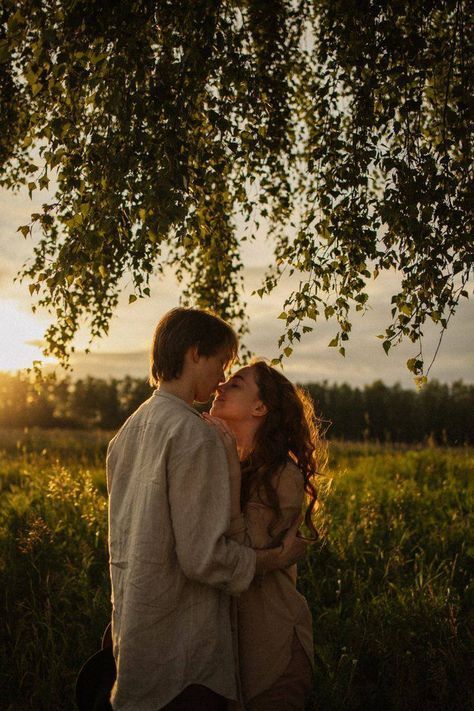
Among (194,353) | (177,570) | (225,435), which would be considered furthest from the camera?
(194,353)

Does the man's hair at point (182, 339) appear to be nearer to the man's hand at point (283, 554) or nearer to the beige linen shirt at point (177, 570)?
the beige linen shirt at point (177, 570)

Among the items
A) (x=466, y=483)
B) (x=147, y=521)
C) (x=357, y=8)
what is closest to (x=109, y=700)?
(x=147, y=521)

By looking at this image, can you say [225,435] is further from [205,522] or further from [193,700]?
[193,700]

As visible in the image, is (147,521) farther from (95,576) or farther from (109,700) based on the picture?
(95,576)

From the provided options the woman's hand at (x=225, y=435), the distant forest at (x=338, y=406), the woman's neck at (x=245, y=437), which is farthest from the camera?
the distant forest at (x=338, y=406)

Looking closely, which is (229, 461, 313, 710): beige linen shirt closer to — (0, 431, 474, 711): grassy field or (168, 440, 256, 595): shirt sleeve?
(168, 440, 256, 595): shirt sleeve

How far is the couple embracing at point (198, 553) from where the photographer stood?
94.1 inches

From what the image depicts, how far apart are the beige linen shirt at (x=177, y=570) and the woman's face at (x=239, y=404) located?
0.63 meters

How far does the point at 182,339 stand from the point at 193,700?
1366 millimetres

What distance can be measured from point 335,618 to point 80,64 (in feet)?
13.5

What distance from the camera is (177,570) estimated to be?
2.47 m

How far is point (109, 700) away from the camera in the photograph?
2.78 m

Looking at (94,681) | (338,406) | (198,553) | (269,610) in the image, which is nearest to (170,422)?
(198,553)

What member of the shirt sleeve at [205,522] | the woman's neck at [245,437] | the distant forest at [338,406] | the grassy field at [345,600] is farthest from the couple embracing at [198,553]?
the distant forest at [338,406]
